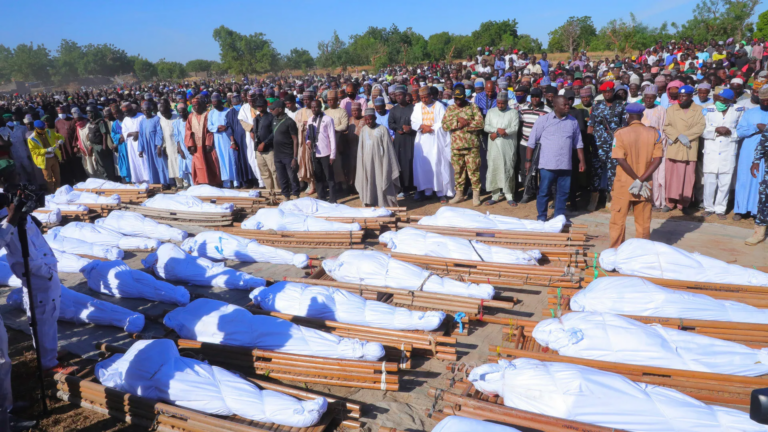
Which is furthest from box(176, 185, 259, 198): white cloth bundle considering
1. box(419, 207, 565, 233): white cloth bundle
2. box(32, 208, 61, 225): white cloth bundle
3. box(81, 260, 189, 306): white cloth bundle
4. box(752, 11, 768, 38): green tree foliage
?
box(752, 11, 768, 38): green tree foliage

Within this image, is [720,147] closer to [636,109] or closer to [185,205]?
[636,109]

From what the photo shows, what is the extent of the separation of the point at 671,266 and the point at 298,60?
1857 inches

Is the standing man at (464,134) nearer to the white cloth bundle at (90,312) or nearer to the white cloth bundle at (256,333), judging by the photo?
the white cloth bundle at (256,333)

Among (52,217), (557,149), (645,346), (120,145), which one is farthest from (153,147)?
(645,346)

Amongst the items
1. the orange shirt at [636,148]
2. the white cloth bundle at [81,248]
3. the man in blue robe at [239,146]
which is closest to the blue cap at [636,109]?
the orange shirt at [636,148]

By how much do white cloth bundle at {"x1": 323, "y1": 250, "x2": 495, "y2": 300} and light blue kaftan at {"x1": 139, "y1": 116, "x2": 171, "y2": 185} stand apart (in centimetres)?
629

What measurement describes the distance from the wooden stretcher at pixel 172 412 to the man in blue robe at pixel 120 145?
305 inches

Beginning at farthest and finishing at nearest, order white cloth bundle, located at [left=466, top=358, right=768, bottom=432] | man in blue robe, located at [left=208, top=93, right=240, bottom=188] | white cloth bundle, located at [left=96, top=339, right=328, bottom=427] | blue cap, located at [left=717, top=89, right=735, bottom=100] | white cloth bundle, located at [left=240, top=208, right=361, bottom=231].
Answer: man in blue robe, located at [left=208, top=93, right=240, bottom=188], white cloth bundle, located at [left=240, top=208, right=361, bottom=231], blue cap, located at [left=717, top=89, right=735, bottom=100], white cloth bundle, located at [left=96, top=339, right=328, bottom=427], white cloth bundle, located at [left=466, top=358, right=768, bottom=432]

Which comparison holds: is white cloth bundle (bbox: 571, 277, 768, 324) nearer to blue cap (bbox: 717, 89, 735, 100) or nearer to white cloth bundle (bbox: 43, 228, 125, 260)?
blue cap (bbox: 717, 89, 735, 100)

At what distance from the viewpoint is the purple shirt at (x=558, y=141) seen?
5.96 meters

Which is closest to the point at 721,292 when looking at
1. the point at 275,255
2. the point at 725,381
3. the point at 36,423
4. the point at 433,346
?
the point at 725,381

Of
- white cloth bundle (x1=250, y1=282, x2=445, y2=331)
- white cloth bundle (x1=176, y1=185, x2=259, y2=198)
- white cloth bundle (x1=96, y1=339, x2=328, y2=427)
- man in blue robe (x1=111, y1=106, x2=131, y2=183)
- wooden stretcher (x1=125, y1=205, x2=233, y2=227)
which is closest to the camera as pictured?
white cloth bundle (x1=96, y1=339, x2=328, y2=427)

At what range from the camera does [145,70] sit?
52.0 meters

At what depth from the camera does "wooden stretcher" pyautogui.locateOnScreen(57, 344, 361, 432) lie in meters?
3.03
